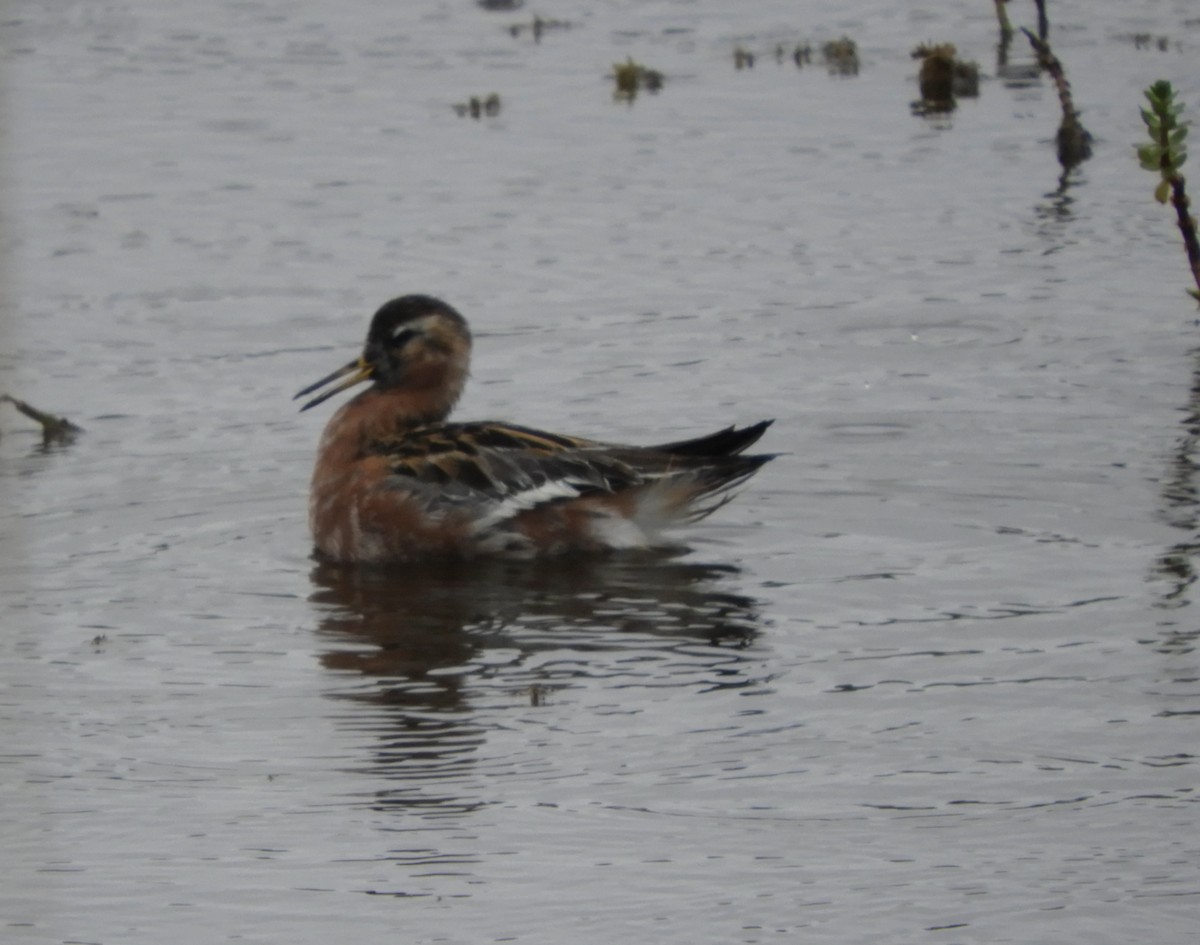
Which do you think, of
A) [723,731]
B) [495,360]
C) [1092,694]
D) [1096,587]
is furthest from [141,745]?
[495,360]

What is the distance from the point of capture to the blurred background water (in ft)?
20.0

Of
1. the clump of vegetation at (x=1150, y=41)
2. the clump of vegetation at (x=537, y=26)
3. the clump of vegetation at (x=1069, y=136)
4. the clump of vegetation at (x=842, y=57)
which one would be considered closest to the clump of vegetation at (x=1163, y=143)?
the clump of vegetation at (x=1069, y=136)

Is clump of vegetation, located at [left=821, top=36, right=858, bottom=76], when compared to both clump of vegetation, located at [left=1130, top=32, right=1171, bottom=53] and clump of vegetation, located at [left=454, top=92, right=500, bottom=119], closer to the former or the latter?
clump of vegetation, located at [left=1130, top=32, right=1171, bottom=53]

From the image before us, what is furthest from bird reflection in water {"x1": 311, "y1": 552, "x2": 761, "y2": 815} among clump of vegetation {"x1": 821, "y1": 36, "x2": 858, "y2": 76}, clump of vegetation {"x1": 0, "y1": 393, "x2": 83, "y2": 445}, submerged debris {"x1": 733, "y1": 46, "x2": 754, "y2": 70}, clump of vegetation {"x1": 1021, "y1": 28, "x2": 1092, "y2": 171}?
submerged debris {"x1": 733, "y1": 46, "x2": 754, "y2": 70}

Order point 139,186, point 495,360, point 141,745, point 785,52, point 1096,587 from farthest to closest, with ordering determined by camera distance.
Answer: point 785,52 < point 139,186 < point 495,360 < point 1096,587 < point 141,745

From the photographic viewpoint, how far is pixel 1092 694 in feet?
24.7

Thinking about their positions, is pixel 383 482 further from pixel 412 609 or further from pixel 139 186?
pixel 139 186

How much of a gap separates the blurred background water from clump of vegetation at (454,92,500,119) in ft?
0.38

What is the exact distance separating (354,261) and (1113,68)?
8400mm

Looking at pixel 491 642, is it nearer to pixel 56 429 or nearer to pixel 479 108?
pixel 56 429

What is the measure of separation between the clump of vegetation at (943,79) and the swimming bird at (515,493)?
9.75m

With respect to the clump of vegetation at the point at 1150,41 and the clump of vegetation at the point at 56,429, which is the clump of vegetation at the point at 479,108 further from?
the clump of vegetation at the point at 56,429

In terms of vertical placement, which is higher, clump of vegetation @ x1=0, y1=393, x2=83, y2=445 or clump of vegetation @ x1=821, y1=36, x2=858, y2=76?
clump of vegetation @ x1=821, y1=36, x2=858, y2=76

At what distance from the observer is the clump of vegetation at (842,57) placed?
21.0 m
